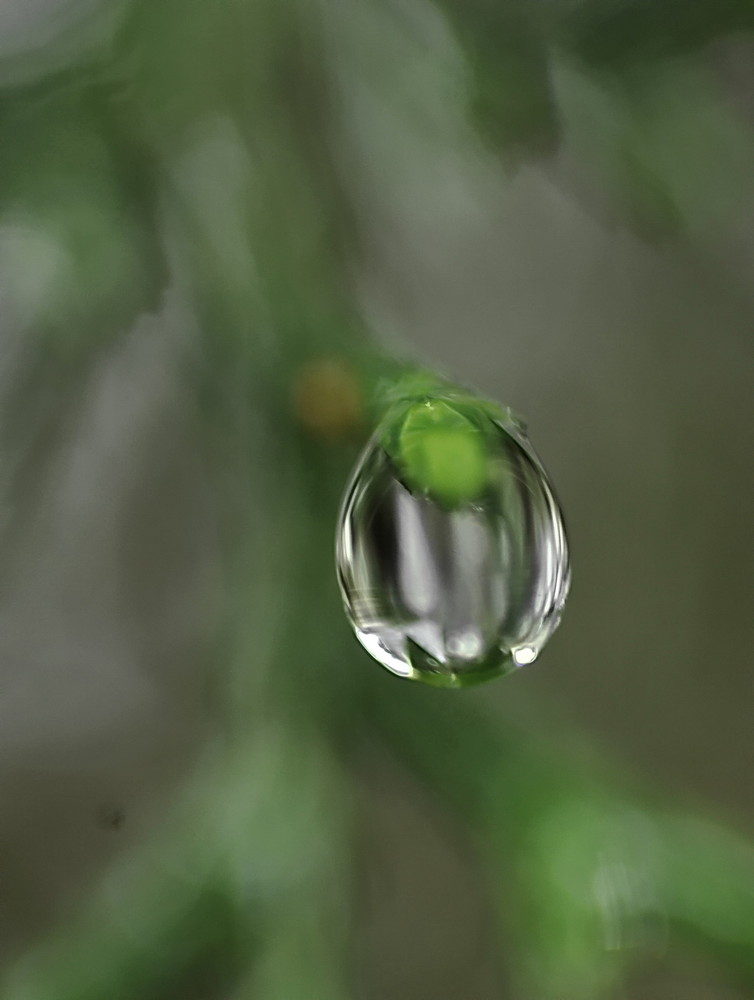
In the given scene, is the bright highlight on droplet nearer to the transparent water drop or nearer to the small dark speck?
the transparent water drop

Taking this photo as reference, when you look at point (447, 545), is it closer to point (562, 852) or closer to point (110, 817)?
point (562, 852)

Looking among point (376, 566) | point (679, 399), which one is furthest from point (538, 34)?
point (679, 399)

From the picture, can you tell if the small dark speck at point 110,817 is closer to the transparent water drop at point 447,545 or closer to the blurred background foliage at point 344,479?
the blurred background foliage at point 344,479

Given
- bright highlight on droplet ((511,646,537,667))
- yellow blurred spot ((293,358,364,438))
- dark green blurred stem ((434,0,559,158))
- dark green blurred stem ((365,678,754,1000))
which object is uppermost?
dark green blurred stem ((434,0,559,158))

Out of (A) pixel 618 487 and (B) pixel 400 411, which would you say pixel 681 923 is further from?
(A) pixel 618 487

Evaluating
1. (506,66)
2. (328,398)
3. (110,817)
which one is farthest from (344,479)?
(110,817)

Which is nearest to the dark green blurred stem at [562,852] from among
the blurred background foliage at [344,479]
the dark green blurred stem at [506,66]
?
the blurred background foliage at [344,479]

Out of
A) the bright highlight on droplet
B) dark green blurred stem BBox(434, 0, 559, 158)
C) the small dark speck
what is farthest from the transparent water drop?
the small dark speck
